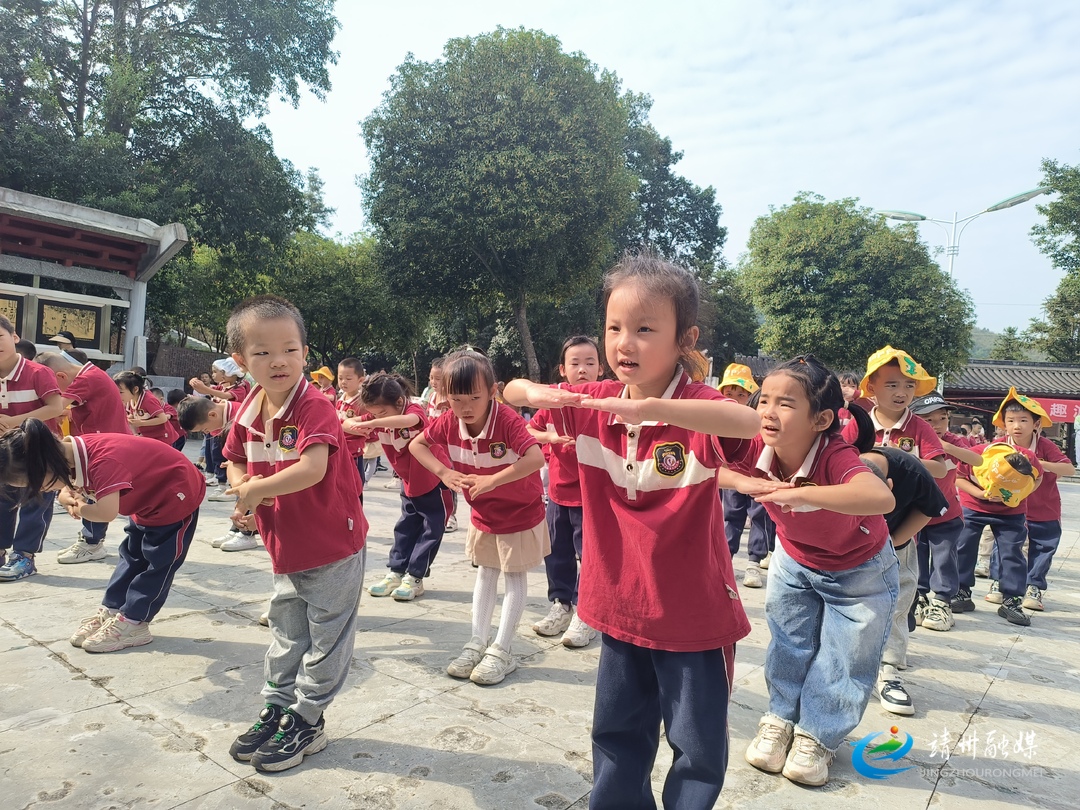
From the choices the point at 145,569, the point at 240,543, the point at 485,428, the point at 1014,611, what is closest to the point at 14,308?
the point at 240,543

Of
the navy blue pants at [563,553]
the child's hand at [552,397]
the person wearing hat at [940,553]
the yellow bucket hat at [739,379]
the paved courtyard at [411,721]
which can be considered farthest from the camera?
the yellow bucket hat at [739,379]

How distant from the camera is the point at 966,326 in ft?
70.3

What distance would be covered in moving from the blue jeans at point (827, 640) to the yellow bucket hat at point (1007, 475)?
2.72 meters

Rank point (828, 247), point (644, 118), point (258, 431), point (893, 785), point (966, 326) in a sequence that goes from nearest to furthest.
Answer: point (893, 785), point (258, 431), point (966, 326), point (828, 247), point (644, 118)

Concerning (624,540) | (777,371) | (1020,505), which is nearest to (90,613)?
(624,540)

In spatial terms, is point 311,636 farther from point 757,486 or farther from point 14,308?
point 14,308

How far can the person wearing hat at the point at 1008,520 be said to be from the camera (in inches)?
189

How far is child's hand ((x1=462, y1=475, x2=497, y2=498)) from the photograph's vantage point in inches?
119

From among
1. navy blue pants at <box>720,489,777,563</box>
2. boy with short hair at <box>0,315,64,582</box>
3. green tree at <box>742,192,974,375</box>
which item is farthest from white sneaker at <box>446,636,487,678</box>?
green tree at <box>742,192,974,375</box>

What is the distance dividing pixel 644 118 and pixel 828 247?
1217 centimetres

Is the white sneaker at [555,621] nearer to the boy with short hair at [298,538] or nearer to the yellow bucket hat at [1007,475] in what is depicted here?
the boy with short hair at [298,538]

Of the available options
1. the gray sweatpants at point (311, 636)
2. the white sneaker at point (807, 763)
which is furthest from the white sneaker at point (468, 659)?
the white sneaker at point (807, 763)

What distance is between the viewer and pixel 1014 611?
15.4 feet

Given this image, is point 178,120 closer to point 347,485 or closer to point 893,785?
point 347,485
